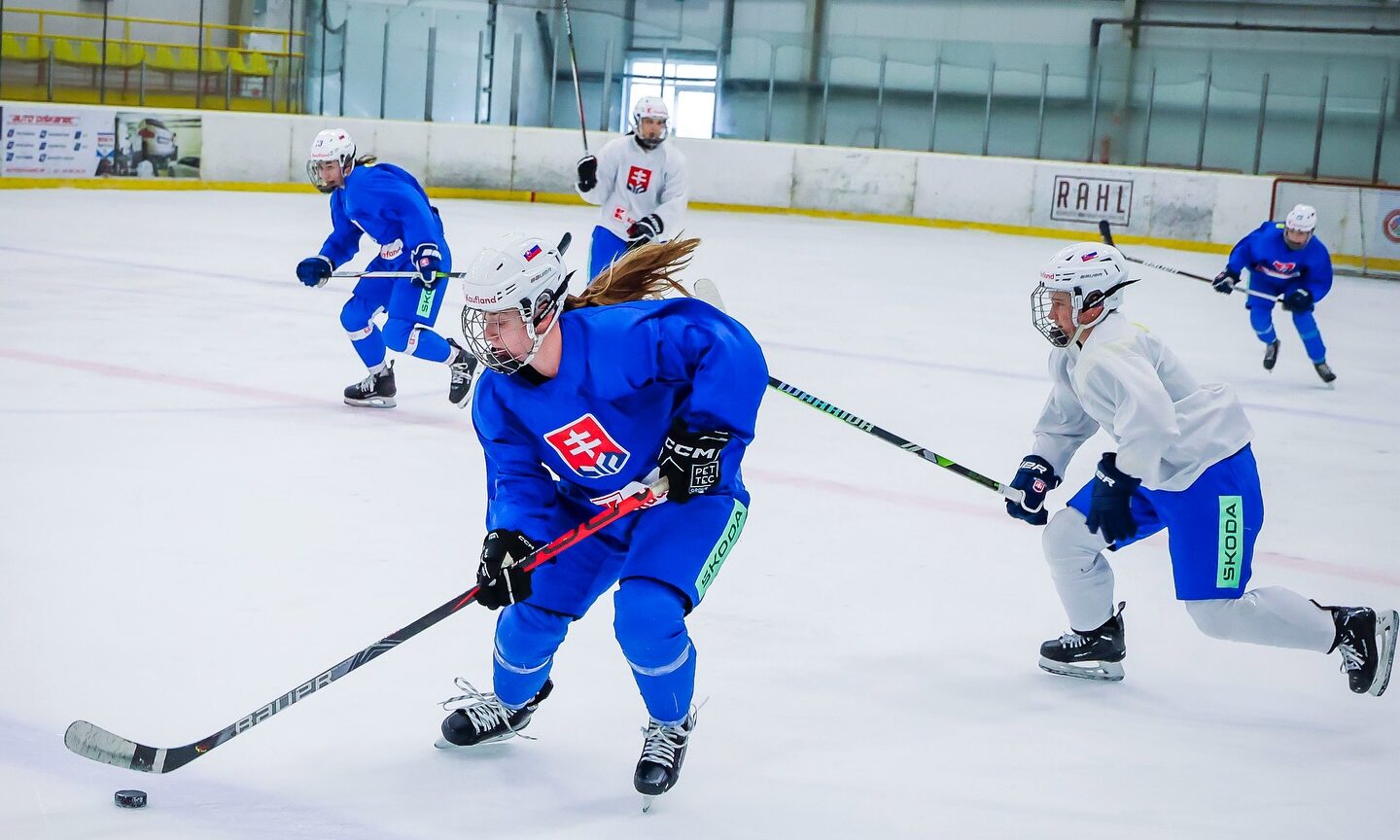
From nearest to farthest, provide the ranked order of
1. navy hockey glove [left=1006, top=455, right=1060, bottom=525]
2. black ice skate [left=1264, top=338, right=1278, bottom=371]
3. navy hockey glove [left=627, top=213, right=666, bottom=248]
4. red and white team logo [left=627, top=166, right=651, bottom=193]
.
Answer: navy hockey glove [left=1006, top=455, right=1060, bottom=525], navy hockey glove [left=627, top=213, right=666, bottom=248], red and white team logo [left=627, top=166, right=651, bottom=193], black ice skate [left=1264, top=338, right=1278, bottom=371]

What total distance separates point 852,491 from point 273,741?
8.23 feet

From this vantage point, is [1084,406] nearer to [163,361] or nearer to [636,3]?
[163,361]

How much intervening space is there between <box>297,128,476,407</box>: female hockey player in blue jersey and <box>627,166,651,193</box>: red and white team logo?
1945mm

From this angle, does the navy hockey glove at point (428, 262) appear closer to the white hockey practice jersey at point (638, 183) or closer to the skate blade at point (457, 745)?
the white hockey practice jersey at point (638, 183)

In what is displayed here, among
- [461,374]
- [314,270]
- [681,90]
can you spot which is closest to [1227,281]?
[461,374]

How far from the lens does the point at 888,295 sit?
9867 mm

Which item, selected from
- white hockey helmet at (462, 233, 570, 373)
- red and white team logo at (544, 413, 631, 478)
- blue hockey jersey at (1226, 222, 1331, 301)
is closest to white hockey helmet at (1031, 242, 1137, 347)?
red and white team logo at (544, 413, 631, 478)

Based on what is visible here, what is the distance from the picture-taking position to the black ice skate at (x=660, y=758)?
247 cm

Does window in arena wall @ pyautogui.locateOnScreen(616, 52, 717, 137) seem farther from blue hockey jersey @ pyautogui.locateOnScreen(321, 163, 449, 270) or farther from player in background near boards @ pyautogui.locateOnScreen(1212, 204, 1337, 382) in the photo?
blue hockey jersey @ pyautogui.locateOnScreen(321, 163, 449, 270)

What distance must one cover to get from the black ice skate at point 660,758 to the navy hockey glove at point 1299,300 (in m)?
6.23

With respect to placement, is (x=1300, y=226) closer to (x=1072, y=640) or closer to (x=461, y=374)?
(x=461, y=374)

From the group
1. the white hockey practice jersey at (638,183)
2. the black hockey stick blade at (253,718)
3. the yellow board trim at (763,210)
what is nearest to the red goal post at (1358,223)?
the yellow board trim at (763,210)

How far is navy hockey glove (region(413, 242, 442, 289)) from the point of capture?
5621mm

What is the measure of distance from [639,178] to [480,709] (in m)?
5.16
